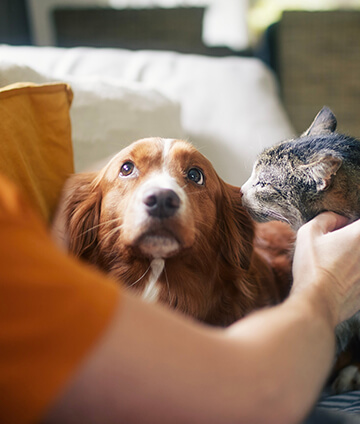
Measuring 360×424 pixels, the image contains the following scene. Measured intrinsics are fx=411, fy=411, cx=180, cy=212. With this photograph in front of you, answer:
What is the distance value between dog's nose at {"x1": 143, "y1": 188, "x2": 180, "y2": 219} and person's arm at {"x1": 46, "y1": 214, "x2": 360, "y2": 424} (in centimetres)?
27

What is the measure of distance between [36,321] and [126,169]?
556 mm

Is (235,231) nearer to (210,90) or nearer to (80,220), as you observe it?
(80,220)

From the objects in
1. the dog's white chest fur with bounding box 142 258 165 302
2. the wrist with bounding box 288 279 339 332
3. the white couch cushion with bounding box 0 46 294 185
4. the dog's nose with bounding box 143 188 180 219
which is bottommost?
the dog's white chest fur with bounding box 142 258 165 302

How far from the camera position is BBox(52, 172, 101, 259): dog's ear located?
961 mm

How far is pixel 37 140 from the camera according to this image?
103cm

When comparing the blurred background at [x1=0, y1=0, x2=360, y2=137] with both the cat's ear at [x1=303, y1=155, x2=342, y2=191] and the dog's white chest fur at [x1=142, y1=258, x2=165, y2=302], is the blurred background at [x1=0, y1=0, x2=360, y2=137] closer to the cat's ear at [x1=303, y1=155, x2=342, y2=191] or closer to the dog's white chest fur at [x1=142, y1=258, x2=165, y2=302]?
the cat's ear at [x1=303, y1=155, x2=342, y2=191]

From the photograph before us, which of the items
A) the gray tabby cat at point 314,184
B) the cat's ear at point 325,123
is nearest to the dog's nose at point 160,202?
the gray tabby cat at point 314,184

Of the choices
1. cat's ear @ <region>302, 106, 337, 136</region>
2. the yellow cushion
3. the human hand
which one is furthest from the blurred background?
the yellow cushion

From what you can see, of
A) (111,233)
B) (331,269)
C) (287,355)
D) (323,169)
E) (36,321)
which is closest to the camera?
(36,321)

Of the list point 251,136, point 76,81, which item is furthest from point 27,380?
point 251,136

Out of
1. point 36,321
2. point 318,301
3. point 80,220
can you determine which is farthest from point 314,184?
point 36,321

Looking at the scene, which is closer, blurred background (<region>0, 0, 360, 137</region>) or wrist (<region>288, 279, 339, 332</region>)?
wrist (<region>288, 279, 339, 332</region>)

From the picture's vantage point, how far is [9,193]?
47cm

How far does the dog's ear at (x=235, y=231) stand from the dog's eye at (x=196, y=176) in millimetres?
98
